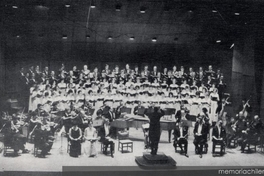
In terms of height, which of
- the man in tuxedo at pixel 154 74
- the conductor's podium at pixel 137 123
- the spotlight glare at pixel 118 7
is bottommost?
the conductor's podium at pixel 137 123

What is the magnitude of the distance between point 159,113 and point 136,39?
3.78m

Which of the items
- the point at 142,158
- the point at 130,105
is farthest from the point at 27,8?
the point at 142,158

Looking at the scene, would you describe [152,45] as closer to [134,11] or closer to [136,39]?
[136,39]

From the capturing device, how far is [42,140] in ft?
28.7

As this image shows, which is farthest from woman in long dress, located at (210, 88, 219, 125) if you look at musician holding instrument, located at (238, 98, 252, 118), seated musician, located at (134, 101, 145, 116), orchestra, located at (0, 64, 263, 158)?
seated musician, located at (134, 101, 145, 116)

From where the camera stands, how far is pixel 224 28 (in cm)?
1140

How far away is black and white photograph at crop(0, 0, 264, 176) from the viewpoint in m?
8.71

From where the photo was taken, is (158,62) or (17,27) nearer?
(17,27)

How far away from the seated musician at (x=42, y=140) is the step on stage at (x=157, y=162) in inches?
92.6

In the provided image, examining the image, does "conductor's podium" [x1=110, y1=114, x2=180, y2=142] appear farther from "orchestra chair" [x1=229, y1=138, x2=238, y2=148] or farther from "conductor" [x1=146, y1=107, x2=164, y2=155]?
"orchestra chair" [x1=229, y1=138, x2=238, y2=148]

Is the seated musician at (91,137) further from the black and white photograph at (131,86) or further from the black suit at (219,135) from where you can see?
the black suit at (219,135)

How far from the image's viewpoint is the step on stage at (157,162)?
8133 millimetres

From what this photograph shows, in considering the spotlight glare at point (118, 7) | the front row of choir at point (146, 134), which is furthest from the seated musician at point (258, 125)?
the spotlight glare at point (118, 7)

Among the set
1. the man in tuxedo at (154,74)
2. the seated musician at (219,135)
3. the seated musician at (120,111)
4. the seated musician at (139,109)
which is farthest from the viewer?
the man in tuxedo at (154,74)
